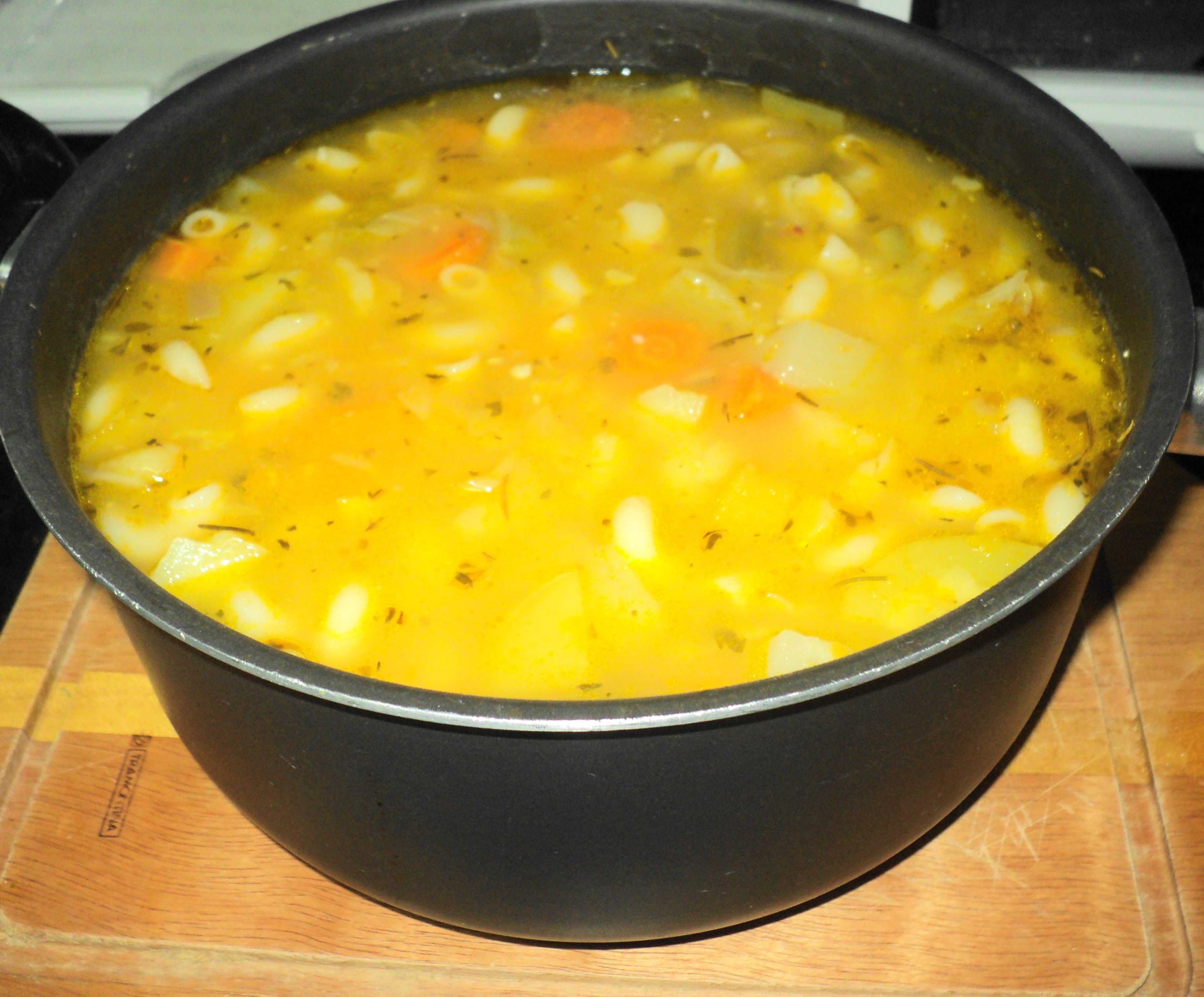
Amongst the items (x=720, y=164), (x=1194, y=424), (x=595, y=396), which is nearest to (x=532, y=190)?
(x=720, y=164)

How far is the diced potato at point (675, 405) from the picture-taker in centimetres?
135

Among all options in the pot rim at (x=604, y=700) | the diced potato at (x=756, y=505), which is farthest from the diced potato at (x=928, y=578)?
the pot rim at (x=604, y=700)

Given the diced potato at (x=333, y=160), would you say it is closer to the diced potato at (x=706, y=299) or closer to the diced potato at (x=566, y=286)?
the diced potato at (x=566, y=286)

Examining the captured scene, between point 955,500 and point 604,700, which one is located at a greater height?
point 604,700

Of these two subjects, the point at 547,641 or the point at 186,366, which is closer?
the point at 547,641

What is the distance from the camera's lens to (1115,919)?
4.17ft

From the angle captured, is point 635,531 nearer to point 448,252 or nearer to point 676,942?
point 676,942

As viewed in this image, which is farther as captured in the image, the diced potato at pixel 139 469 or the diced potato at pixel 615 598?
the diced potato at pixel 139 469

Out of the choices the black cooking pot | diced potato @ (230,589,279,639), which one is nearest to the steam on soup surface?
diced potato @ (230,589,279,639)

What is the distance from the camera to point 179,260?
155cm

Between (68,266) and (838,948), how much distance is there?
3.55 feet

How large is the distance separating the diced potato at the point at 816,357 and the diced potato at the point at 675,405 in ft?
0.35

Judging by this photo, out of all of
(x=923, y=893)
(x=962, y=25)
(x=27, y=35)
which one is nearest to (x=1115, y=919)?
(x=923, y=893)

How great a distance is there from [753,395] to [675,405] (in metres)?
0.09
